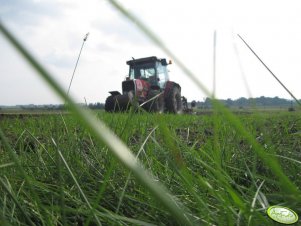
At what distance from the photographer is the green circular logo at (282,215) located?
26.3 inches

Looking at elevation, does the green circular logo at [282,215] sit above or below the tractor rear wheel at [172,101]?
below

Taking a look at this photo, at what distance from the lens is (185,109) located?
13.2 meters

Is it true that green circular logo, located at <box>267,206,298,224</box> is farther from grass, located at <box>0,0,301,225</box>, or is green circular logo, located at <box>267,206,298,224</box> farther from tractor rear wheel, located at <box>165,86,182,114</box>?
tractor rear wheel, located at <box>165,86,182,114</box>

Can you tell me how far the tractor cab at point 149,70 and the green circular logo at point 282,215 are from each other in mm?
10236

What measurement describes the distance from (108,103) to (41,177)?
8.98 m

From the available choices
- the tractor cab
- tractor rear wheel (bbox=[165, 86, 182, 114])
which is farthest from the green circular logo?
tractor rear wheel (bbox=[165, 86, 182, 114])

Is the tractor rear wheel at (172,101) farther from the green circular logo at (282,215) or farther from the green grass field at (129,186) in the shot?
the green circular logo at (282,215)

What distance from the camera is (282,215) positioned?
0.69 metres

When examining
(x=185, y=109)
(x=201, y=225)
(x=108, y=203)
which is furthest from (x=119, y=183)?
(x=185, y=109)

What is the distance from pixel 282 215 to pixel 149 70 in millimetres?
10693

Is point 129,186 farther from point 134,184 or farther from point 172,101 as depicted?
point 172,101

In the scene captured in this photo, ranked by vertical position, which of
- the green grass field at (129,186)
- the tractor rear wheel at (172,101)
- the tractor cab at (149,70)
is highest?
the tractor cab at (149,70)

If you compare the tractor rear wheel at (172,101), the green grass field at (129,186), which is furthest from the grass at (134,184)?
the tractor rear wheel at (172,101)

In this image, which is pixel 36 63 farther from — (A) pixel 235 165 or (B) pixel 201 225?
(A) pixel 235 165
